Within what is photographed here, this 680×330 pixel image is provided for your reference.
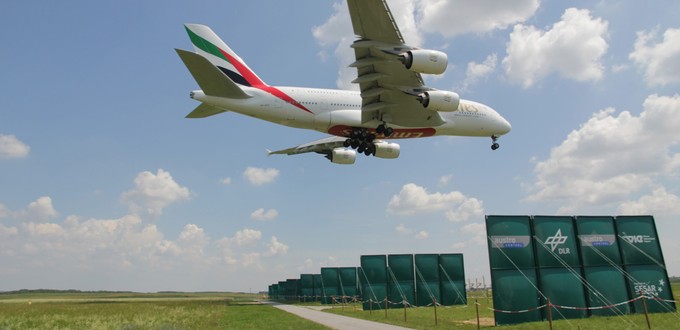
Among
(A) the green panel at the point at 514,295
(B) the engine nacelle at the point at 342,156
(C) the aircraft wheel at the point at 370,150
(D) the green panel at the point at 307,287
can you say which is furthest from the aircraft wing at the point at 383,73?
(D) the green panel at the point at 307,287

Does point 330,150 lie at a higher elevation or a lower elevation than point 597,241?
higher

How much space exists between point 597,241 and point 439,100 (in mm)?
10463

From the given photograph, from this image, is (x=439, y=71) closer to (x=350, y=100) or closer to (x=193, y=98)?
(x=350, y=100)

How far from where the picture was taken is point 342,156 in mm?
36969

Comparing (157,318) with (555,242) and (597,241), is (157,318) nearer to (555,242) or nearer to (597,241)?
(555,242)

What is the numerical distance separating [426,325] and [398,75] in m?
13.2

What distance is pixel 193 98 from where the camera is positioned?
2620 cm

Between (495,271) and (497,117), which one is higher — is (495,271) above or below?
below

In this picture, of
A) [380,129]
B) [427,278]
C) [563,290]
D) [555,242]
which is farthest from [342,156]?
[563,290]

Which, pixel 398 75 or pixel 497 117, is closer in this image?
pixel 398 75

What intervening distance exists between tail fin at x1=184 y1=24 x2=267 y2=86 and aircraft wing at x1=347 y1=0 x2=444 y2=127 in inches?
307

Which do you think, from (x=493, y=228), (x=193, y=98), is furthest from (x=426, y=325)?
(x=193, y=98)

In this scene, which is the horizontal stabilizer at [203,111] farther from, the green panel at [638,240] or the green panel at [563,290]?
the green panel at [638,240]

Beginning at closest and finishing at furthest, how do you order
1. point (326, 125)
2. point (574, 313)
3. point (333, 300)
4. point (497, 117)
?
1. point (574, 313)
2. point (326, 125)
3. point (497, 117)
4. point (333, 300)
